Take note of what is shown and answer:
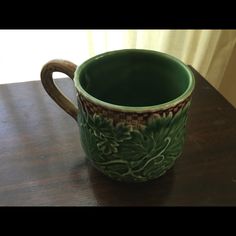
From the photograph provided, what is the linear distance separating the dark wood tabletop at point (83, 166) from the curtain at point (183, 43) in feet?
0.73

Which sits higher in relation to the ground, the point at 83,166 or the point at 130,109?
the point at 130,109

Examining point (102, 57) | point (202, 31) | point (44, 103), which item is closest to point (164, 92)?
point (102, 57)

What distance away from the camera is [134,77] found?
0.42 m

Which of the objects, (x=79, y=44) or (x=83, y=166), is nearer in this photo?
(x=83, y=166)

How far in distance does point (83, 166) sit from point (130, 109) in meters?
0.14

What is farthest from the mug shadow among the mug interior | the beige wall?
the beige wall

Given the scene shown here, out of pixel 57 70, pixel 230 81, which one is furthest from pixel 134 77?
pixel 230 81

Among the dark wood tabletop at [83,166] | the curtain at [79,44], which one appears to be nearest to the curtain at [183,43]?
the curtain at [79,44]

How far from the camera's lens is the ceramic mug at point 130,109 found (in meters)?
0.31

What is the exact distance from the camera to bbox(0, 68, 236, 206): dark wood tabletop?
372 mm

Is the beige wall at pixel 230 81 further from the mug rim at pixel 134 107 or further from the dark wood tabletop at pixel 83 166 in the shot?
the mug rim at pixel 134 107

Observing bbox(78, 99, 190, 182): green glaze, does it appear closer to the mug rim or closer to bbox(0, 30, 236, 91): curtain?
the mug rim

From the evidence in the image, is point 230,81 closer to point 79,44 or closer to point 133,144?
point 79,44
